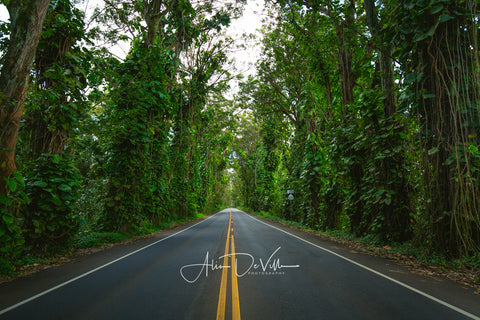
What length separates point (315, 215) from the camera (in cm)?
1705

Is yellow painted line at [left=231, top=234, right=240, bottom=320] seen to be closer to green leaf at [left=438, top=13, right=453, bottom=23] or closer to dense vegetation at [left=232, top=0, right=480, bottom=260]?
dense vegetation at [left=232, top=0, right=480, bottom=260]

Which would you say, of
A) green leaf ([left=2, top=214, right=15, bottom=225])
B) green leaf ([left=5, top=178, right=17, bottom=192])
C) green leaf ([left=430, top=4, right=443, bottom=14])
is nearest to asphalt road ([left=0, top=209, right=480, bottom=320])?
green leaf ([left=2, top=214, right=15, bottom=225])

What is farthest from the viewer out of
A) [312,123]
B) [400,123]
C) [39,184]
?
[312,123]

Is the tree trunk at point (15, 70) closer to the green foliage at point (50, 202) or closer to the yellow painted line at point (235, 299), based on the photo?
the green foliage at point (50, 202)

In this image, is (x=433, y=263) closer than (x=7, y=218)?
No

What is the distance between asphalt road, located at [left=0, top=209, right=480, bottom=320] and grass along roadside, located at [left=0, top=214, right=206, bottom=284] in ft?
1.67

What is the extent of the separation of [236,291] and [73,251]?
6.68 metres

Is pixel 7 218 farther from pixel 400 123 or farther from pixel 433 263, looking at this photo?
pixel 400 123

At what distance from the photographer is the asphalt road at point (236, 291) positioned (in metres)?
3.63

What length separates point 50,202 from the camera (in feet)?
23.8

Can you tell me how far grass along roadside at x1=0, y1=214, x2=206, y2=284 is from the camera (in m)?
6.05

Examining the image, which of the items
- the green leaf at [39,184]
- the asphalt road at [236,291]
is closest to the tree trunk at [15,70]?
the green leaf at [39,184]
